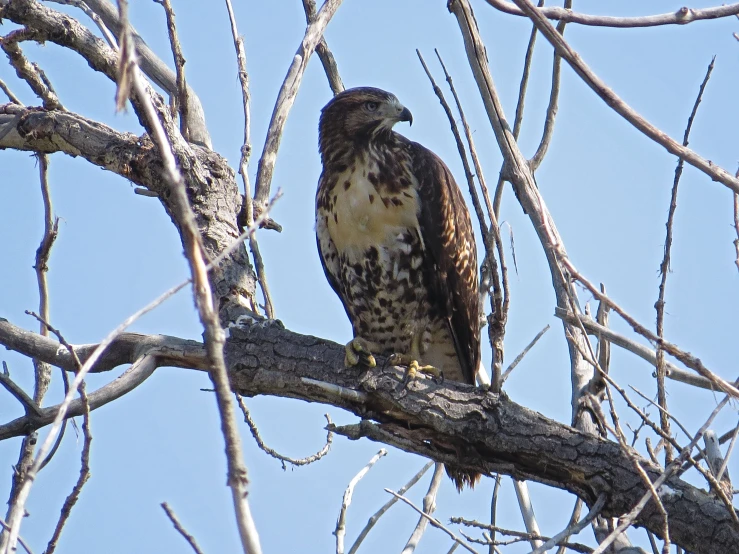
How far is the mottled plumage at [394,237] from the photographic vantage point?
436cm

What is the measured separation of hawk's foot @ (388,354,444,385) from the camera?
12.3 ft

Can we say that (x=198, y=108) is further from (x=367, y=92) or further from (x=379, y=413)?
(x=379, y=413)

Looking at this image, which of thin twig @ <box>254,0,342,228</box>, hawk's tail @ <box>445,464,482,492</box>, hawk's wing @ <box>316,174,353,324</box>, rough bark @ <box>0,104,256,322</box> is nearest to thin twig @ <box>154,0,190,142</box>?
rough bark @ <box>0,104,256,322</box>

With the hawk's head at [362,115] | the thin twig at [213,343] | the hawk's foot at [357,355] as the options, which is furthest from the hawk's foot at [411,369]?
the thin twig at [213,343]

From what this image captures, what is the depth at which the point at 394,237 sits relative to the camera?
4.36m

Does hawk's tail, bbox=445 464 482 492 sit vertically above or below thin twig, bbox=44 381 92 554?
above

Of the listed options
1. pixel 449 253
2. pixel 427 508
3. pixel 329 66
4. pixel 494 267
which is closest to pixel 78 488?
pixel 494 267

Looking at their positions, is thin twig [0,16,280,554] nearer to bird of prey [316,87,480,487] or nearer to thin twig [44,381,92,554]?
thin twig [44,381,92,554]

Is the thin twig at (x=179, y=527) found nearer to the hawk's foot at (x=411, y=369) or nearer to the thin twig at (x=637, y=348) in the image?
the thin twig at (x=637, y=348)

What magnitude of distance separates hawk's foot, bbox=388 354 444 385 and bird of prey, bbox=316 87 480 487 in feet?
0.05

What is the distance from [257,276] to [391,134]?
1.10 metres

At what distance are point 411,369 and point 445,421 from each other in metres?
0.30

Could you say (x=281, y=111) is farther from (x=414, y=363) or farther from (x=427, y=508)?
(x=427, y=508)

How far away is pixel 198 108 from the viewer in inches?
181
